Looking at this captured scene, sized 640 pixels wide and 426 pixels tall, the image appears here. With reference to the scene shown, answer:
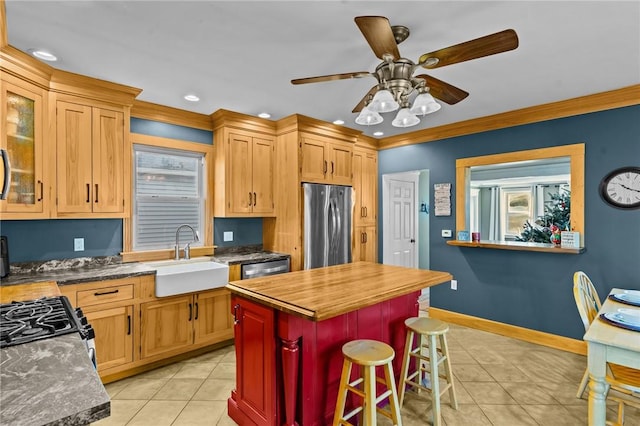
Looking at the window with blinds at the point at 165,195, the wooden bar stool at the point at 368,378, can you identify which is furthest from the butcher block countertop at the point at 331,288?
the window with blinds at the point at 165,195

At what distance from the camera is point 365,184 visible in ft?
16.4

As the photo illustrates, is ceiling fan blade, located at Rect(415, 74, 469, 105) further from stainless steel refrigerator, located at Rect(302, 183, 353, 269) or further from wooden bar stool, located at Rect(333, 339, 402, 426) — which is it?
stainless steel refrigerator, located at Rect(302, 183, 353, 269)

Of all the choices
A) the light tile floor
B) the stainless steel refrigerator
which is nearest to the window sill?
the light tile floor

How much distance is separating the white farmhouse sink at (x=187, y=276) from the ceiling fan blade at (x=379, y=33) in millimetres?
2420

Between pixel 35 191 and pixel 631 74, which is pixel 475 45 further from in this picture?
pixel 35 191

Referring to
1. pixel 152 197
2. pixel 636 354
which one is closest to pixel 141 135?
pixel 152 197

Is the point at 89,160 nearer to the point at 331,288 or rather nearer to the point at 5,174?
→ the point at 5,174

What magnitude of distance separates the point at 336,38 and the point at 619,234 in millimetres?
3221

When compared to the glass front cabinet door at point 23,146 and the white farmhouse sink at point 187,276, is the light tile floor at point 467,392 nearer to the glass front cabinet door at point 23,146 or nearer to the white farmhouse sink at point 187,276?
the white farmhouse sink at point 187,276

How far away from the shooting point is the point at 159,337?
2.93 metres

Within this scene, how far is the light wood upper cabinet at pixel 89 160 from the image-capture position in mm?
2643

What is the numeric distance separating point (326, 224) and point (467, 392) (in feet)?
7.42

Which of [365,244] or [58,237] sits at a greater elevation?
[58,237]

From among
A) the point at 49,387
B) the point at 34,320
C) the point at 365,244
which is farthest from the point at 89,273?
the point at 365,244
